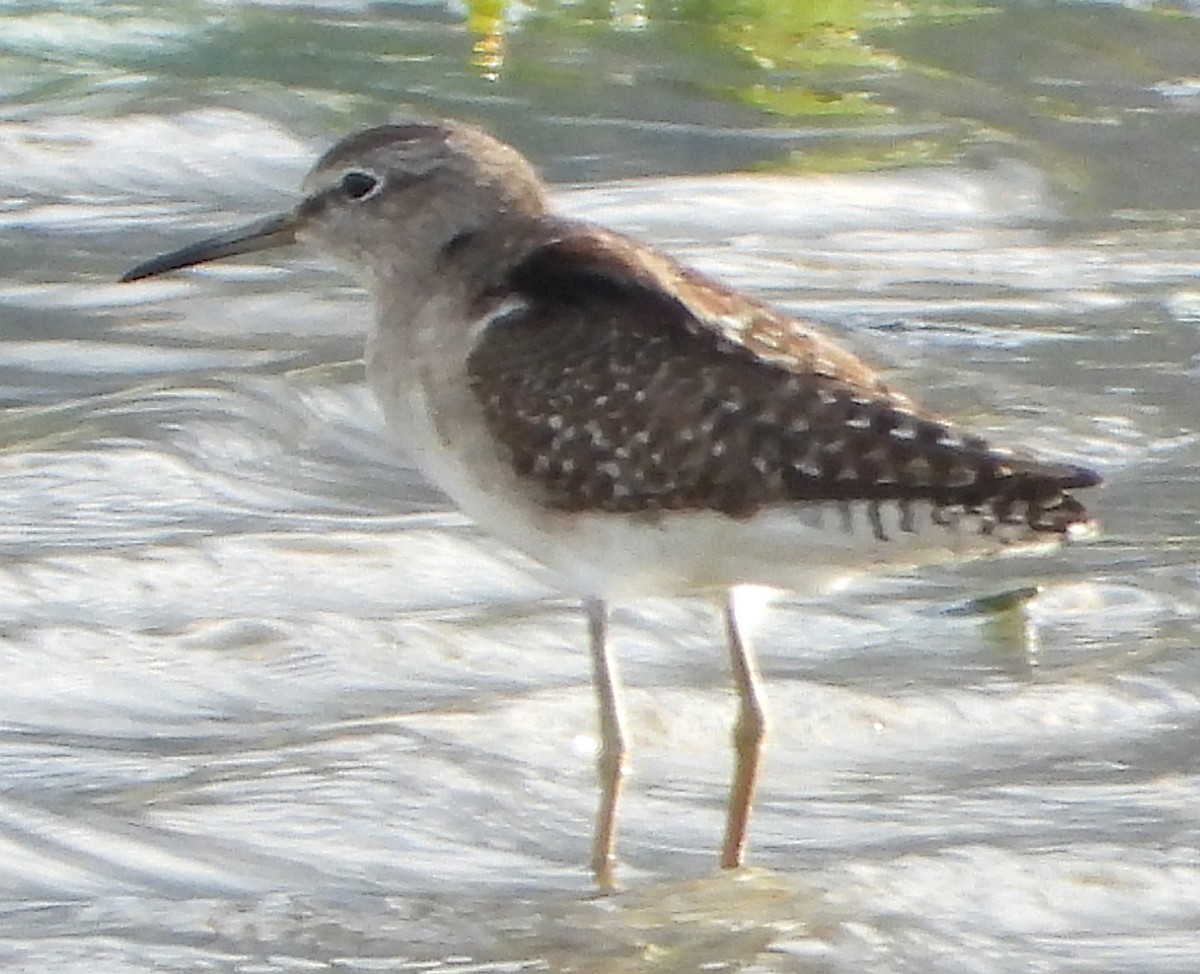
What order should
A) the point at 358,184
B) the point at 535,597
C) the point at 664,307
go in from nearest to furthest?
the point at 664,307 < the point at 358,184 < the point at 535,597

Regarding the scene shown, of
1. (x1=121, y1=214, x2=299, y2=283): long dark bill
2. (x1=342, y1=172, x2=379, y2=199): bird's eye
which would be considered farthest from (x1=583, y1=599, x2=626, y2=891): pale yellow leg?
(x1=121, y1=214, x2=299, y2=283): long dark bill

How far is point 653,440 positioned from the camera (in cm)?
607

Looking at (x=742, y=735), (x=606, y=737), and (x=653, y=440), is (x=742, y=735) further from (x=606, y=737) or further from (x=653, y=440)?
(x=653, y=440)

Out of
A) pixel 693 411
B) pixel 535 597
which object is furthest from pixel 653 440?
pixel 535 597

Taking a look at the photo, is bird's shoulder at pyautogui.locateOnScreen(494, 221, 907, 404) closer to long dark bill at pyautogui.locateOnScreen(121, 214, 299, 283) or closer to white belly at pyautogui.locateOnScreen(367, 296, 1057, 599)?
white belly at pyautogui.locateOnScreen(367, 296, 1057, 599)

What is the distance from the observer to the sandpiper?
19.1 feet

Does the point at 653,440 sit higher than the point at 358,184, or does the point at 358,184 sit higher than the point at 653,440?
the point at 358,184

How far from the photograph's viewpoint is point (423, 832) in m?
6.04

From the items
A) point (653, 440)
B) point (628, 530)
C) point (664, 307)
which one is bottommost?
point (628, 530)

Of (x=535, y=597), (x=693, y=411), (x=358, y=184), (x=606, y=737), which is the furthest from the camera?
(x=535, y=597)

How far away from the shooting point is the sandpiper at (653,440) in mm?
5820

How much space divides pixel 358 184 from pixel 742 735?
156cm

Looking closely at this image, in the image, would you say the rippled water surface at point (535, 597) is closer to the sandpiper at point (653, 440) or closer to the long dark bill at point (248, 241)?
the sandpiper at point (653, 440)

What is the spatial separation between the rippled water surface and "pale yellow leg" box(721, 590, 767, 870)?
69 millimetres
